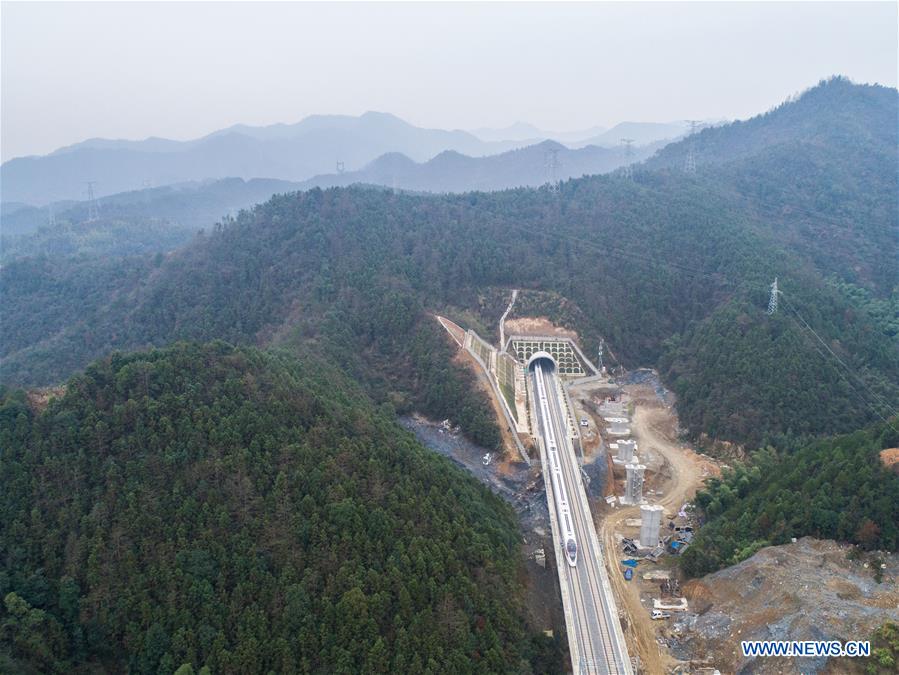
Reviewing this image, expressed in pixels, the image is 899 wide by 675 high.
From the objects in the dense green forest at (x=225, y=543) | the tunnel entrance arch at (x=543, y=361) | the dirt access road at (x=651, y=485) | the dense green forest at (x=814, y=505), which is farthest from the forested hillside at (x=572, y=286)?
the dense green forest at (x=225, y=543)

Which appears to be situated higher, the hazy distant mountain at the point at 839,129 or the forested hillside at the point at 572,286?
the hazy distant mountain at the point at 839,129

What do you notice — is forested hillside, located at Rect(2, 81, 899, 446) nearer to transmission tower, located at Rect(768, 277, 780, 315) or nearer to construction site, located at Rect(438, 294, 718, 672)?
transmission tower, located at Rect(768, 277, 780, 315)

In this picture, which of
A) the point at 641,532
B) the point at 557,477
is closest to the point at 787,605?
the point at 641,532

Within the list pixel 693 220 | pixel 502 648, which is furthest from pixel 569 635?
pixel 693 220

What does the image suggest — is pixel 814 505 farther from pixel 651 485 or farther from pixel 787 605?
pixel 651 485

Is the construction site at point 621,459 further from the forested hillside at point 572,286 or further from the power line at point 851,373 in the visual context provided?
the power line at point 851,373

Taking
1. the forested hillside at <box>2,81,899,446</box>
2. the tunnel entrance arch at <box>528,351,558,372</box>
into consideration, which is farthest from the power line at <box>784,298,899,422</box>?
the tunnel entrance arch at <box>528,351,558,372</box>

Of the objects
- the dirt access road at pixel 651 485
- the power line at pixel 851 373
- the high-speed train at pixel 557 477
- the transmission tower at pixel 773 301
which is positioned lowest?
the dirt access road at pixel 651 485
